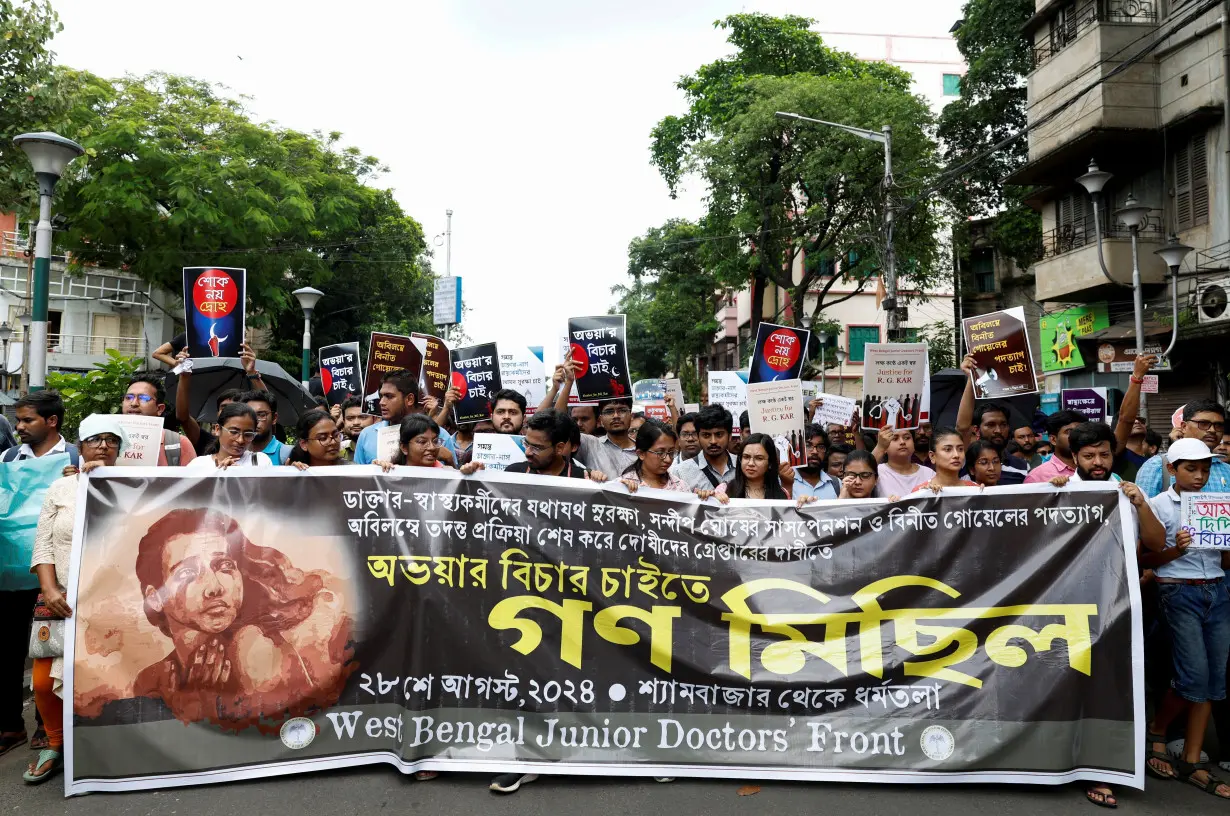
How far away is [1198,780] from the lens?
4.34 meters

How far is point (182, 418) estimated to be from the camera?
253 inches

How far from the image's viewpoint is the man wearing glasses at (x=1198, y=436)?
4.72 meters

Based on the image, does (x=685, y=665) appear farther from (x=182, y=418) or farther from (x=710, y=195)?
(x=710, y=195)

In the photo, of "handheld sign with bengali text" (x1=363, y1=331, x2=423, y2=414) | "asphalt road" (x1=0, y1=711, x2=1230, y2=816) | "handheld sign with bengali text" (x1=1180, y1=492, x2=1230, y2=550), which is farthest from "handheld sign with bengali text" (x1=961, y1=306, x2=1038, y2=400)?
"handheld sign with bengali text" (x1=363, y1=331, x2=423, y2=414)

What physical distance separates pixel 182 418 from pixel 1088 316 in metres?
20.4

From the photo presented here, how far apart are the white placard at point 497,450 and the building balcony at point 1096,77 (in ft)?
50.9

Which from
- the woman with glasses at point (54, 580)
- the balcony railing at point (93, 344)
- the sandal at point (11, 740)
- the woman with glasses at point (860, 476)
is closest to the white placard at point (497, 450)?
the woman with glasses at point (860, 476)

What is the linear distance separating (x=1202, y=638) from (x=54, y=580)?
18.9 feet

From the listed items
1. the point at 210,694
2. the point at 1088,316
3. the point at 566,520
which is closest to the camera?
the point at 210,694

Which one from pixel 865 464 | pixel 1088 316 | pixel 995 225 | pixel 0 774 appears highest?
pixel 995 225

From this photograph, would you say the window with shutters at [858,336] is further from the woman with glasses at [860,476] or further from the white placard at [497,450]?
the woman with glasses at [860,476]

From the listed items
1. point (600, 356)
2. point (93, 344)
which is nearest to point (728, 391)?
point (600, 356)

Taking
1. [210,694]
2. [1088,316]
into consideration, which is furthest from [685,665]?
[1088,316]

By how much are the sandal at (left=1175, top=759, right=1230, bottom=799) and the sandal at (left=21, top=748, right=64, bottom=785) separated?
18.5ft
